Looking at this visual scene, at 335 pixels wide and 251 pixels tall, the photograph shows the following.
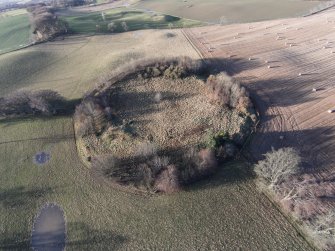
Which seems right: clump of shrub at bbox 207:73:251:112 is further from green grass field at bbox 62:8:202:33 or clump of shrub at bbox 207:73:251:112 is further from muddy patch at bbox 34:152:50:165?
green grass field at bbox 62:8:202:33

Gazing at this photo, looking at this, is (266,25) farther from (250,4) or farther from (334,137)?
(334,137)

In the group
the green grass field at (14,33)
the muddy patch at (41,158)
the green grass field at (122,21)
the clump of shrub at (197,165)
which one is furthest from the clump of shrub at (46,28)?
the clump of shrub at (197,165)

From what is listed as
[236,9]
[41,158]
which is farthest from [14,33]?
[236,9]

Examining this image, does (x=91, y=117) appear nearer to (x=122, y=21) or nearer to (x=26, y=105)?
(x=26, y=105)

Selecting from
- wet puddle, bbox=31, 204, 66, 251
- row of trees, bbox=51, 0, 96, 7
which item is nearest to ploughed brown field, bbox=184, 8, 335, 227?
wet puddle, bbox=31, 204, 66, 251

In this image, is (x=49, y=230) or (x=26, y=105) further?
(x=26, y=105)

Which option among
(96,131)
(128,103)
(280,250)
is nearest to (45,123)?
(96,131)
